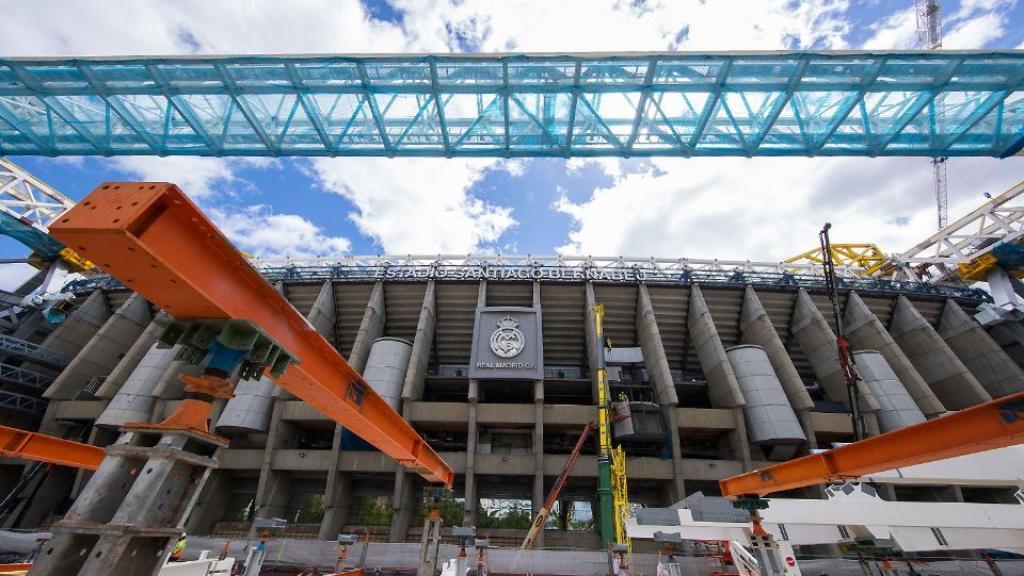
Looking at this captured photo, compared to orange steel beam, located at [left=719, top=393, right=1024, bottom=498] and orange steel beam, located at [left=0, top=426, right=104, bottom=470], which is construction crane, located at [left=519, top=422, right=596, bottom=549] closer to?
orange steel beam, located at [left=719, top=393, right=1024, bottom=498]

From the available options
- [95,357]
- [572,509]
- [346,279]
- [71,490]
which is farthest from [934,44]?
[71,490]

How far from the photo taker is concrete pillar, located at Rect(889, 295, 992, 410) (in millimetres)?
27250

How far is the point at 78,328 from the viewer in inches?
1273

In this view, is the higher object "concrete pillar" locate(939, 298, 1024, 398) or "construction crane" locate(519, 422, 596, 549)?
"concrete pillar" locate(939, 298, 1024, 398)

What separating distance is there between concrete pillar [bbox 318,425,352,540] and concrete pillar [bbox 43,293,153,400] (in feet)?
61.6

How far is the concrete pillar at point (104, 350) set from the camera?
2766 centimetres

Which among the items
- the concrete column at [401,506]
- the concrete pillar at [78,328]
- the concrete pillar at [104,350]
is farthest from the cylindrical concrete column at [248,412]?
Answer: the concrete pillar at [78,328]

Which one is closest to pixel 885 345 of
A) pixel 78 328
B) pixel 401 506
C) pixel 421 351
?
pixel 421 351

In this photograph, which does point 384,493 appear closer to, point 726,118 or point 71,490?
point 71,490

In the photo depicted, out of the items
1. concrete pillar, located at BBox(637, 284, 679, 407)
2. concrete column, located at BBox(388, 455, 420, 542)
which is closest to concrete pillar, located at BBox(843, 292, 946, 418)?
concrete pillar, located at BBox(637, 284, 679, 407)

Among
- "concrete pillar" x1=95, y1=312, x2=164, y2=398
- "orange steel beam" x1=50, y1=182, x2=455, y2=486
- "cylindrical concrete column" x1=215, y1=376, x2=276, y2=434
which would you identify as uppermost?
"concrete pillar" x1=95, y1=312, x2=164, y2=398

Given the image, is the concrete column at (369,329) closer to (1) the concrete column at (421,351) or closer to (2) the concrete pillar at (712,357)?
(1) the concrete column at (421,351)

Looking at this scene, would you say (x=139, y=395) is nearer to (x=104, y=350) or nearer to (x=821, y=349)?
(x=104, y=350)

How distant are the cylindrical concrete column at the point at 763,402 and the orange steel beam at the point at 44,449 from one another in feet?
94.4
